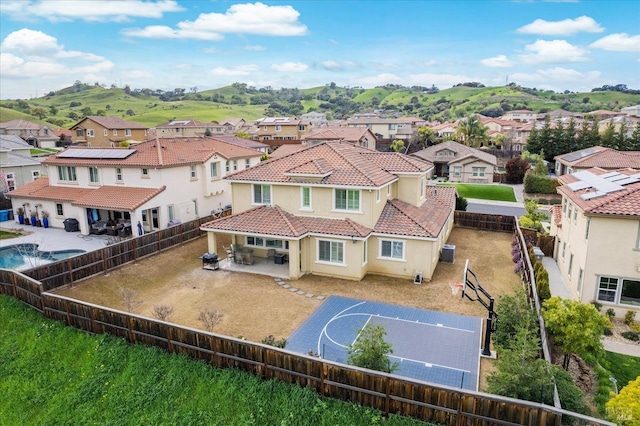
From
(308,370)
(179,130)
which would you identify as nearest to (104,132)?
(179,130)

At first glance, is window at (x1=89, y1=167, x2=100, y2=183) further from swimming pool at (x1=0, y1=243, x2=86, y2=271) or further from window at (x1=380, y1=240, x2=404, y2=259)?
window at (x1=380, y1=240, x2=404, y2=259)

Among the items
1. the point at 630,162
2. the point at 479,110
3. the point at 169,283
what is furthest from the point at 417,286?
the point at 479,110

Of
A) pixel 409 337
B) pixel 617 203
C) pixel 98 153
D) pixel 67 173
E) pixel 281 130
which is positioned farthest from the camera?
pixel 281 130

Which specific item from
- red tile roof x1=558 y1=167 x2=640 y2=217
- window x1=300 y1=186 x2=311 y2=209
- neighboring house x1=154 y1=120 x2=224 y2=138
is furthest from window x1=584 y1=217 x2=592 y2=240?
neighboring house x1=154 y1=120 x2=224 y2=138

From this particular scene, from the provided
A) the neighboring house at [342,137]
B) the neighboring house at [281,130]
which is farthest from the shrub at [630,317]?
the neighboring house at [281,130]

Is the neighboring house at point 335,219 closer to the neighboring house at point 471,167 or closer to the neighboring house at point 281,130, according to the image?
the neighboring house at point 471,167

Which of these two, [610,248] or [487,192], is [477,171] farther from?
[610,248]
